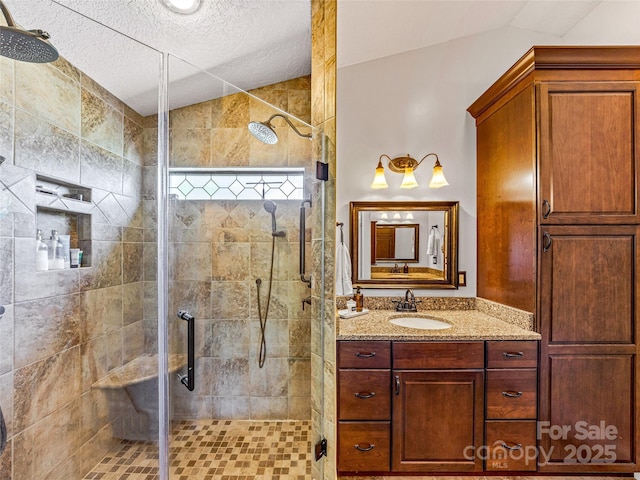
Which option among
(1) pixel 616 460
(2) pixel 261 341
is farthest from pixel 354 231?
(1) pixel 616 460

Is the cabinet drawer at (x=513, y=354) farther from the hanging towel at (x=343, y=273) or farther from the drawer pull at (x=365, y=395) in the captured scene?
the hanging towel at (x=343, y=273)

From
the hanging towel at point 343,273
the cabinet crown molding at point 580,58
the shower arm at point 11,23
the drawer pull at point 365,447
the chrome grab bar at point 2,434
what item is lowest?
the drawer pull at point 365,447

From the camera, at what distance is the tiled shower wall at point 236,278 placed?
1.22 m

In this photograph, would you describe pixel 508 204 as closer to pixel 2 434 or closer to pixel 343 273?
pixel 343 273

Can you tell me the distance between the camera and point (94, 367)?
1.22 m

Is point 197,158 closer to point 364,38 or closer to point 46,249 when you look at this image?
point 46,249

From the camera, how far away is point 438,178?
2.25m

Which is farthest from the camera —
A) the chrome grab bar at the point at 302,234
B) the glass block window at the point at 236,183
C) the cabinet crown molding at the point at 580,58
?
the cabinet crown molding at the point at 580,58

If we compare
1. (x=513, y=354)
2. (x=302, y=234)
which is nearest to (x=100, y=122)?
(x=302, y=234)

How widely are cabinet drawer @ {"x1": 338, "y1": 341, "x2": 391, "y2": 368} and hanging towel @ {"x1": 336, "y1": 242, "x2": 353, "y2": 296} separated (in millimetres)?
531

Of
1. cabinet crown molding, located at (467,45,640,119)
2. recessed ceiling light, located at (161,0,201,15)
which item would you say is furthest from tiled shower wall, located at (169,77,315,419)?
cabinet crown molding, located at (467,45,640,119)

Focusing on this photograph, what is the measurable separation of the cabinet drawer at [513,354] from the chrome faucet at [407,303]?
0.61 meters

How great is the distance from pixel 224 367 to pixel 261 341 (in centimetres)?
20

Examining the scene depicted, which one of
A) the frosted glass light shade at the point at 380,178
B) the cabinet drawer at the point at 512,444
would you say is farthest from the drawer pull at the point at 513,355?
the frosted glass light shade at the point at 380,178
